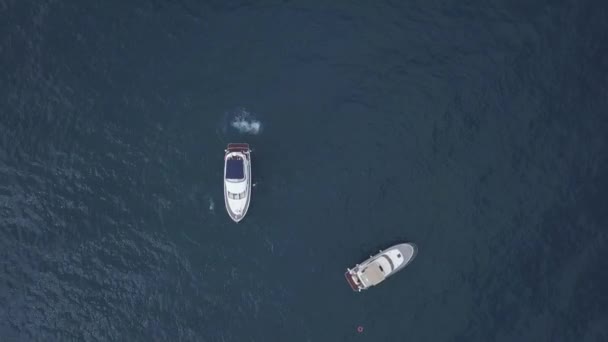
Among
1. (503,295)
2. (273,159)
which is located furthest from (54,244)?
(503,295)

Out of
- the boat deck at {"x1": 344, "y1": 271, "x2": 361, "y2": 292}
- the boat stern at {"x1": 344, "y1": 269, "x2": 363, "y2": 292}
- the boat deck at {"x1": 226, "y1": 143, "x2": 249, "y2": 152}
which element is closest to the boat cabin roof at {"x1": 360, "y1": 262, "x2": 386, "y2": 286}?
the boat stern at {"x1": 344, "y1": 269, "x2": 363, "y2": 292}

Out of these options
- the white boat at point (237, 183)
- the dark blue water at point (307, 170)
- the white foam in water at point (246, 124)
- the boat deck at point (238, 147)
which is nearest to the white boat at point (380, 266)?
the dark blue water at point (307, 170)

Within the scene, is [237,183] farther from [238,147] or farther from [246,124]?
[246,124]

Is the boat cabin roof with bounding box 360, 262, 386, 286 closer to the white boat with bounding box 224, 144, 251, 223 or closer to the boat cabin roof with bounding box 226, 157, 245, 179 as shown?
the white boat with bounding box 224, 144, 251, 223

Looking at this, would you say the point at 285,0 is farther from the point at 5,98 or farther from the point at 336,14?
the point at 5,98

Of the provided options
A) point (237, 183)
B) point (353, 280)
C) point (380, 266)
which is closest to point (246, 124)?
point (237, 183)

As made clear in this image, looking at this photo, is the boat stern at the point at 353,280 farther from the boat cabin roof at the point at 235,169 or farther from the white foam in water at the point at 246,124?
the white foam in water at the point at 246,124
